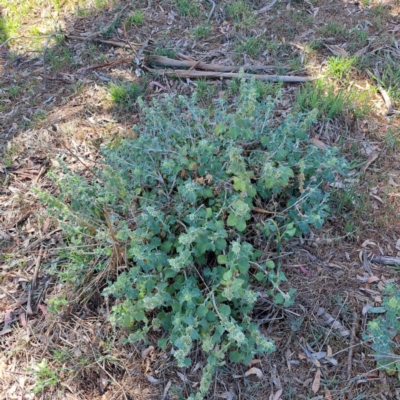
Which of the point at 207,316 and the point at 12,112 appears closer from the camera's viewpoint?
the point at 207,316

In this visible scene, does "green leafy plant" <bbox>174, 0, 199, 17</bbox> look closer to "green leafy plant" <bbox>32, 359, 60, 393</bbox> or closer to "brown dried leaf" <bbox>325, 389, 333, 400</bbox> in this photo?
"green leafy plant" <bbox>32, 359, 60, 393</bbox>

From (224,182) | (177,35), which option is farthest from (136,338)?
(177,35)

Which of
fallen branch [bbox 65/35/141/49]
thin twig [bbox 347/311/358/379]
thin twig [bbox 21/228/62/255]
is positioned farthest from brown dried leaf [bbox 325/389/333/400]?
fallen branch [bbox 65/35/141/49]

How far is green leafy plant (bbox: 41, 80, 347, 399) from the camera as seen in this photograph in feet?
6.62

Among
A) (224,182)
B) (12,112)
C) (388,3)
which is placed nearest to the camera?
(224,182)

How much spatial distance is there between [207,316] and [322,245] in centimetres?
93

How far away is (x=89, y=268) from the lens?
250 centimetres

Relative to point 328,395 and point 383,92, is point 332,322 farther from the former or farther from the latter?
point 383,92

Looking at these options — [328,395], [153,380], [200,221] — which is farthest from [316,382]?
[200,221]

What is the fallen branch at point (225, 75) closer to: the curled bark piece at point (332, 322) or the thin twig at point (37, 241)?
the thin twig at point (37, 241)

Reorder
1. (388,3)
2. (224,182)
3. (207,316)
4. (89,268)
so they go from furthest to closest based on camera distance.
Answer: (388,3), (89,268), (224,182), (207,316)

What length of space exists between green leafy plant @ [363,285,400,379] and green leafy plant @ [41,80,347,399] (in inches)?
17.1

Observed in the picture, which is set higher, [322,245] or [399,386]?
[322,245]

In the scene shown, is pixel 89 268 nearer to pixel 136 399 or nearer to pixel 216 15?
pixel 136 399
